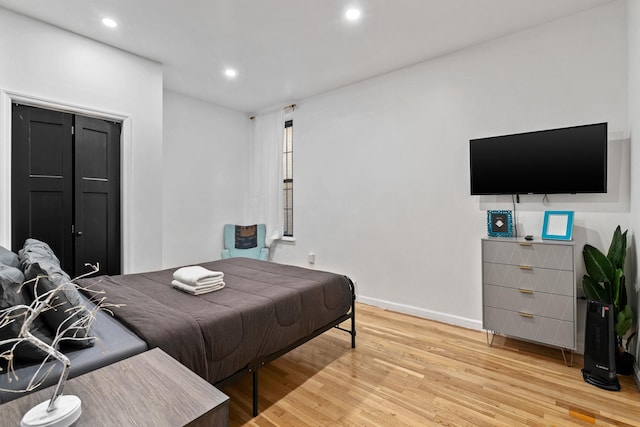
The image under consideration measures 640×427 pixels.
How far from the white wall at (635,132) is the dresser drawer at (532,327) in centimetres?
40

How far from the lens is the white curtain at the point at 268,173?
486 cm

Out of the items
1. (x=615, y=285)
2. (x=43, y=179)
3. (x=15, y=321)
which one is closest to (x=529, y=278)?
(x=615, y=285)

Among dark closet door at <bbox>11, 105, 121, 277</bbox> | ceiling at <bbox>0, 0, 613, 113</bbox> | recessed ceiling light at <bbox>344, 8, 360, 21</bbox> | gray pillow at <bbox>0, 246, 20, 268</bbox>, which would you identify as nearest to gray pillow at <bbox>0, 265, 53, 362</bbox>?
gray pillow at <bbox>0, 246, 20, 268</bbox>

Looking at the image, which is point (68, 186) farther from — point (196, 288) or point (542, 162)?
point (542, 162)

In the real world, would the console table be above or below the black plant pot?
above

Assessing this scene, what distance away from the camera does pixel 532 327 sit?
8.43ft

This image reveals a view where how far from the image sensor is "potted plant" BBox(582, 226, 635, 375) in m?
2.22

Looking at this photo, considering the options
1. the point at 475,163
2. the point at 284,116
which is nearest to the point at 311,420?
the point at 475,163

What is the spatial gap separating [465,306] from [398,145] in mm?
1955

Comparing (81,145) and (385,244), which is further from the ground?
(81,145)

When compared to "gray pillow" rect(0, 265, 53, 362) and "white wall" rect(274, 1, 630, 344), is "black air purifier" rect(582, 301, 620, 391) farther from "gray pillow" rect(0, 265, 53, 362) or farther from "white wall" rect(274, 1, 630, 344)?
"gray pillow" rect(0, 265, 53, 362)

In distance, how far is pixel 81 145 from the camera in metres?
3.02

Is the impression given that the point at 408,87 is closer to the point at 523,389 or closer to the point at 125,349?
the point at 523,389

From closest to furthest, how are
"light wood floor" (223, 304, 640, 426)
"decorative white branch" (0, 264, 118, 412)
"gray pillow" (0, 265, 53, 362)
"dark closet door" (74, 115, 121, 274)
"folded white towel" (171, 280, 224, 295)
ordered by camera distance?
"decorative white branch" (0, 264, 118, 412)
"gray pillow" (0, 265, 53, 362)
"light wood floor" (223, 304, 640, 426)
"folded white towel" (171, 280, 224, 295)
"dark closet door" (74, 115, 121, 274)
